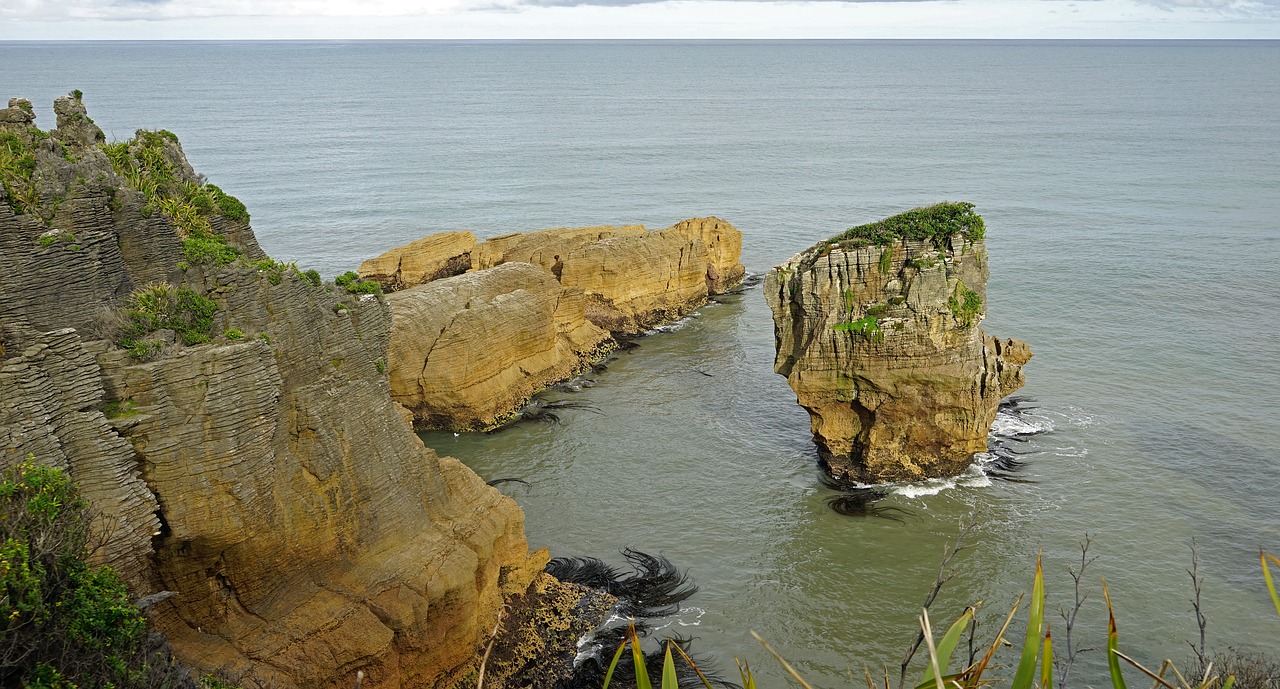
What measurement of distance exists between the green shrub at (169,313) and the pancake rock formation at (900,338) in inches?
760

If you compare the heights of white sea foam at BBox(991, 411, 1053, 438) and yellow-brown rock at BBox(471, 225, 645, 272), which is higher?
yellow-brown rock at BBox(471, 225, 645, 272)

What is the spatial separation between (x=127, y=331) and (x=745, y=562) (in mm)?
17877

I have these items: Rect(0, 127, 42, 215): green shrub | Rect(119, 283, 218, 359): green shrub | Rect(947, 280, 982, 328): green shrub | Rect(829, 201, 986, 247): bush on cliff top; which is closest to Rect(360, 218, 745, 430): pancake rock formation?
Rect(829, 201, 986, 247): bush on cliff top

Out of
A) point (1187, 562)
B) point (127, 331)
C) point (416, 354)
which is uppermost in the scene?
point (127, 331)

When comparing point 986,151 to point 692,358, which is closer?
point 692,358

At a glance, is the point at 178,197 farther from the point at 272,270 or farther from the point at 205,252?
the point at 272,270

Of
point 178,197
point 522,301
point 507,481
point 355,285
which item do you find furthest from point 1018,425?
point 178,197

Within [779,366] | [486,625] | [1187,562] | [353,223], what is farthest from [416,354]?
[353,223]

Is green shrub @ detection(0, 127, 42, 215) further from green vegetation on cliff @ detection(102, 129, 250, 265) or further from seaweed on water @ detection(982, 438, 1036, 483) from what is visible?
seaweed on water @ detection(982, 438, 1036, 483)

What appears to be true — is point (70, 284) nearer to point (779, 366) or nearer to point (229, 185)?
point (779, 366)

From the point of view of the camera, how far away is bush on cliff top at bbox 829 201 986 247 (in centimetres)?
3212

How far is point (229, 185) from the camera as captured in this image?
295 feet

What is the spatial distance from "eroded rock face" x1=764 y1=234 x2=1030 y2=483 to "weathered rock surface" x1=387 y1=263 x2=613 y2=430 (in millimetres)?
12415

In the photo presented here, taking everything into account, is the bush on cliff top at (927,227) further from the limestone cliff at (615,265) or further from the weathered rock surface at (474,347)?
the limestone cliff at (615,265)
